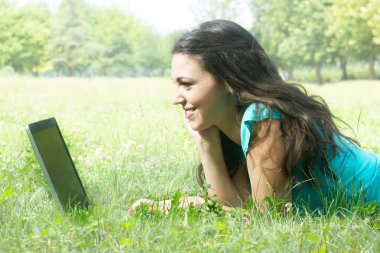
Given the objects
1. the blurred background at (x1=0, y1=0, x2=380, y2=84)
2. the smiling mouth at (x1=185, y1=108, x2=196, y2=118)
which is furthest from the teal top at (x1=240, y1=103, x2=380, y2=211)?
the blurred background at (x1=0, y1=0, x2=380, y2=84)

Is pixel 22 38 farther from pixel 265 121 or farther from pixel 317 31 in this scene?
pixel 265 121

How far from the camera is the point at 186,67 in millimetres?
3330

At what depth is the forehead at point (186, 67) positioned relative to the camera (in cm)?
330

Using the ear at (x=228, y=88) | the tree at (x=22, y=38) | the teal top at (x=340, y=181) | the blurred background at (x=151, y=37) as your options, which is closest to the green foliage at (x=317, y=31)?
the blurred background at (x=151, y=37)

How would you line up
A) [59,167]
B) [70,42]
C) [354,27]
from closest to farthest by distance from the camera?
1. [59,167]
2. [354,27]
3. [70,42]

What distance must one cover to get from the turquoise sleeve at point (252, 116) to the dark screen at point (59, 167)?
0.90 meters

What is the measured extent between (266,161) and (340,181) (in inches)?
20.7

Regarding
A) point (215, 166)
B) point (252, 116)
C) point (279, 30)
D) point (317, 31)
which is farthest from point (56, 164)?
point (279, 30)

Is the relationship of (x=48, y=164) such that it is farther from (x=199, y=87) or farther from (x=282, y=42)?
(x=282, y=42)

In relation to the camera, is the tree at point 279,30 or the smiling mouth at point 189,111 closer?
the smiling mouth at point 189,111

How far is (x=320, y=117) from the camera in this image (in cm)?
344

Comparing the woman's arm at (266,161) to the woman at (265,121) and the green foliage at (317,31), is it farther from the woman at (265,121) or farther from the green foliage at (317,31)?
the green foliage at (317,31)

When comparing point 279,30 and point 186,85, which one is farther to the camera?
point 279,30

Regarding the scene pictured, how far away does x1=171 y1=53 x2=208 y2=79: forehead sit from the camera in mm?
3299
